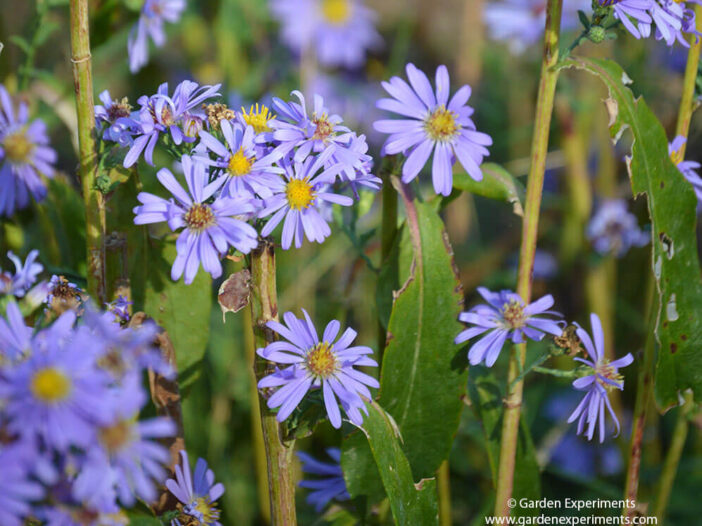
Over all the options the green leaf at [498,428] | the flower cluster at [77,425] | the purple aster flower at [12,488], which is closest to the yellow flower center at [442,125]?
the green leaf at [498,428]

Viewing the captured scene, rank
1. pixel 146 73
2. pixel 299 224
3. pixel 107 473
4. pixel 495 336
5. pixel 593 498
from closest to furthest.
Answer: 1. pixel 107 473
2. pixel 299 224
3. pixel 495 336
4. pixel 593 498
5. pixel 146 73

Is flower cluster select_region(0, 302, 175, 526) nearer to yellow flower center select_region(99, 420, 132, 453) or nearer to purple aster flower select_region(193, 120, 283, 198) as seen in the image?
yellow flower center select_region(99, 420, 132, 453)

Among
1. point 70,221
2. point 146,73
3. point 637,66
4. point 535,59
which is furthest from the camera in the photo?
point 535,59

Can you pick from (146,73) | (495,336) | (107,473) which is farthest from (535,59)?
(107,473)

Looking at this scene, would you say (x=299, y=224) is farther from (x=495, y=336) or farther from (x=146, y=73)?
(x=146, y=73)

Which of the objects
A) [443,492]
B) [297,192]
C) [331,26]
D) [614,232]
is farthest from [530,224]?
[331,26]

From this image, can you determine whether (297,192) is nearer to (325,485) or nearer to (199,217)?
(199,217)
